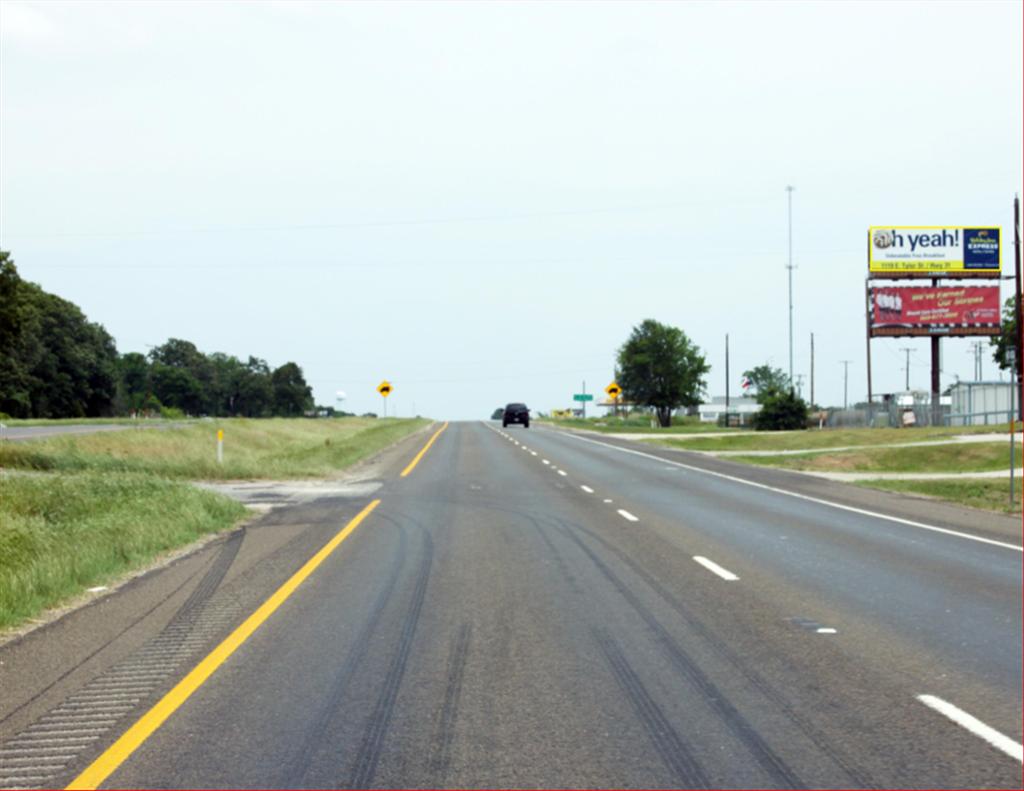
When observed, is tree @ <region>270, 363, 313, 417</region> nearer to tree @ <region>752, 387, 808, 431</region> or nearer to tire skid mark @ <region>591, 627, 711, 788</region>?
tree @ <region>752, 387, 808, 431</region>

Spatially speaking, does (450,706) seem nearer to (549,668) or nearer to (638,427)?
(549,668)

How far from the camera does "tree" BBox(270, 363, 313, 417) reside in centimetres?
19450

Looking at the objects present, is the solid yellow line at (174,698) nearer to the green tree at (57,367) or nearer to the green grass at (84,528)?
the green grass at (84,528)

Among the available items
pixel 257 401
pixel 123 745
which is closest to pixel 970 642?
pixel 123 745

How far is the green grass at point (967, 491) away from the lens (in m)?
21.7

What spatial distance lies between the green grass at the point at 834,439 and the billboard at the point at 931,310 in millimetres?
17098

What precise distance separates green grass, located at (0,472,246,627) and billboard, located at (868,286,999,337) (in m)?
59.3

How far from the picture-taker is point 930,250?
72.6m

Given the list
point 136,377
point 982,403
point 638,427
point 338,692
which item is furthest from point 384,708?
point 136,377

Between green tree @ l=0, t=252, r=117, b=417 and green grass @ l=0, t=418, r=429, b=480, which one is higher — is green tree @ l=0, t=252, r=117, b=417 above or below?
above

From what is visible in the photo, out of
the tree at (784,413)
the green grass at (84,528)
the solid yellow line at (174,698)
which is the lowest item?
the solid yellow line at (174,698)

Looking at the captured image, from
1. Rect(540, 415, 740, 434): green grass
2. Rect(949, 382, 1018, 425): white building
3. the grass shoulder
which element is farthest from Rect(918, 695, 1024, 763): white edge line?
Rect(540, 415, 740, 434): green grass

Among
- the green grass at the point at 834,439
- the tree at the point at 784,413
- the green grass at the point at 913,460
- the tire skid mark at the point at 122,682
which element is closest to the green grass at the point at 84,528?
the tire skid mark at the point at 122,682

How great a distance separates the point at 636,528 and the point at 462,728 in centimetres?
1087
